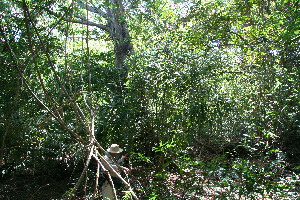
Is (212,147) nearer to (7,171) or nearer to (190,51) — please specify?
(190,51)

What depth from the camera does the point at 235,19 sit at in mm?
5910

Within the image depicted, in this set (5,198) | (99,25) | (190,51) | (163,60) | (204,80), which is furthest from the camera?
(99,25)

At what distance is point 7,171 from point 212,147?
474cm

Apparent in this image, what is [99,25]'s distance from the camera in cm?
995

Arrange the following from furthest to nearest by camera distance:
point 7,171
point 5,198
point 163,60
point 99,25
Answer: point 99,25 → point 7,171 → point 5,198 → point 163,60

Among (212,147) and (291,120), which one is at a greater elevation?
(291,120)

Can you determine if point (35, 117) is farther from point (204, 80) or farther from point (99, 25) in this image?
point (99, 25)

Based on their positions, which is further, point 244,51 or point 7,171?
point 7,171

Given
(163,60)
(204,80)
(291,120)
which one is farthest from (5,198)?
(291,120)

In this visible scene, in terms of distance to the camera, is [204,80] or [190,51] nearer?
[204,80]

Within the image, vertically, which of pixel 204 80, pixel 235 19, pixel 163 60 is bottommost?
pixel 204 80

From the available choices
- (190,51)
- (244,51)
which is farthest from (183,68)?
(244,51)

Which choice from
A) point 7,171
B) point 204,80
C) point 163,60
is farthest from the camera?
point 7,171

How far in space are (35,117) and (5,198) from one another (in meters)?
1.78
